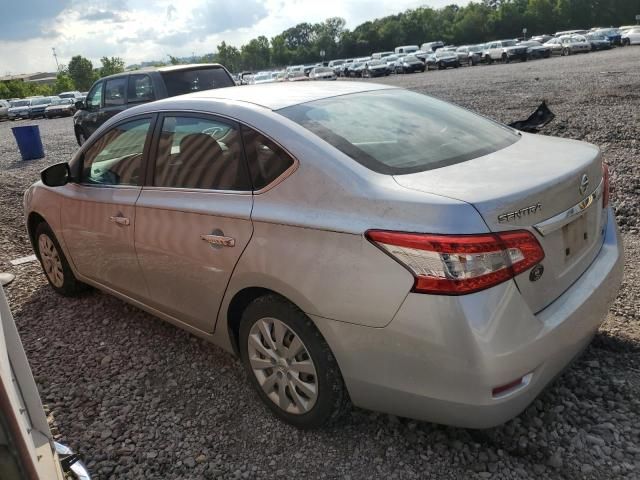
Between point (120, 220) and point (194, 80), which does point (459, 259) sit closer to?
point (120, 220)

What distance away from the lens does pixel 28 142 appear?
552 inches

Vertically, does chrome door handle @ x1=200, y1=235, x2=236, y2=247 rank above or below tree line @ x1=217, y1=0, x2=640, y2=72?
below

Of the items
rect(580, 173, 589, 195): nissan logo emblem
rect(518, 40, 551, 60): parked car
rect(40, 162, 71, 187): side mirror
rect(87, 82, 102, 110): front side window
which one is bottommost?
rect(518, 40, 551, 60): parked car

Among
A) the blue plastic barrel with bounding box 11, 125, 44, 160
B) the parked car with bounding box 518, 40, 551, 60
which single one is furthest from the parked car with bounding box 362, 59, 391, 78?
the blue plastic barrel with bounding box 11, 125, 44, 160

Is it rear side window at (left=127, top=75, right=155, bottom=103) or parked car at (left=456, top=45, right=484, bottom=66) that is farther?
parked car at (left=456, top=45, right=484, bottom=66)

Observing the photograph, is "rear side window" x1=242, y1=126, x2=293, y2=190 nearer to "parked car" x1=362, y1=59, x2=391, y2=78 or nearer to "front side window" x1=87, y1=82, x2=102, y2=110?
"front side window" x1=87, y1=82, x2=102, y2=110

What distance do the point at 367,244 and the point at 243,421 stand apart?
134 centimetres

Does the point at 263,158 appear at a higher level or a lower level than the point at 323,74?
higher

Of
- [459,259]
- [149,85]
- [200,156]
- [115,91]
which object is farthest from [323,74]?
[459,259]

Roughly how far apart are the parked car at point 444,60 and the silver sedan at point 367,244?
42.8 m

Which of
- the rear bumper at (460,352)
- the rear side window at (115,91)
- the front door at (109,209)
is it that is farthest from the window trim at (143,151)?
the rear side window at (115,91)

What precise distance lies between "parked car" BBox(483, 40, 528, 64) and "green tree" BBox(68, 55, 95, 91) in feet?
228

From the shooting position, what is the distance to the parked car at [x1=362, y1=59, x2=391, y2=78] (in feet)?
149

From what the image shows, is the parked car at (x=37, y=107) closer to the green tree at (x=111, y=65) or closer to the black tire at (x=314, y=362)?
the black tire at (x=314, y=362)
